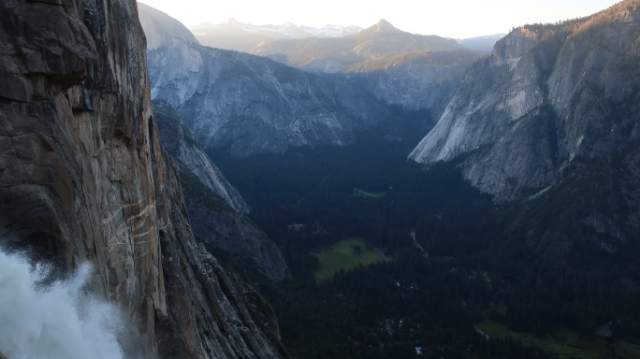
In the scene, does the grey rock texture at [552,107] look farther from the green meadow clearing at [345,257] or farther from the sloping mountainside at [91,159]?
the sloping mountainside at [91,159]

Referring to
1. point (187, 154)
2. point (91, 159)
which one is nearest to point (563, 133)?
point (187, 154)

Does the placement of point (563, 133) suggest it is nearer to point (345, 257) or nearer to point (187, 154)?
point (345, 257)

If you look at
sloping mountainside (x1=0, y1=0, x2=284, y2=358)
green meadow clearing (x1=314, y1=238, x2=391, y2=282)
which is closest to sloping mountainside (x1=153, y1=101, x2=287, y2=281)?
green meadow clearing (x1=314, y1=238, x2=391, y2=282)

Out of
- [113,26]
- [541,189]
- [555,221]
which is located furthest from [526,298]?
[113,26]

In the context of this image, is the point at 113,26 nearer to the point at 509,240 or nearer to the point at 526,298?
the point at 526,298

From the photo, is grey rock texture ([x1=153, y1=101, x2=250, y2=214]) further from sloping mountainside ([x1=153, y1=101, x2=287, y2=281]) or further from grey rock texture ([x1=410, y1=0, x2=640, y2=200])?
grey rock texture ([x1=410, y1=0, x2=640, y2=200])
